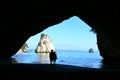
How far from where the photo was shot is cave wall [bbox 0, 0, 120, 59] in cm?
2403

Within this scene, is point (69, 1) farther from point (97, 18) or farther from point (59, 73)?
point (59, 73)

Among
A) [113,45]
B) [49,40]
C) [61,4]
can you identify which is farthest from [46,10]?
[49,40]

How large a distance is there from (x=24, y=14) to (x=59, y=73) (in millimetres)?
14648

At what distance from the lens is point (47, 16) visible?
93.2ft

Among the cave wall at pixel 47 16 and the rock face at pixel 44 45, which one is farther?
the rock face at pixel 44 45

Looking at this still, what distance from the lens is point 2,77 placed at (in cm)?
1109

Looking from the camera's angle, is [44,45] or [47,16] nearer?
[47,16]

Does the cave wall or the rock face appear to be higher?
the rock face

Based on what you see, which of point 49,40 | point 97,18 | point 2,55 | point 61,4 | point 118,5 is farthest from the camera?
point 49,40

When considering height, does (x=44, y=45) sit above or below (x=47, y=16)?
above

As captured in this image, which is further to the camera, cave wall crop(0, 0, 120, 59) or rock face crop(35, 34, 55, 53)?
rock face crop(35, 34, 55, 53)

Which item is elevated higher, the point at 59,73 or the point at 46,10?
the point at 46,10

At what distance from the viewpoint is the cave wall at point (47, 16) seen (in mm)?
24031

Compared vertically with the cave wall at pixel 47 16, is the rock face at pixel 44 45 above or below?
above
